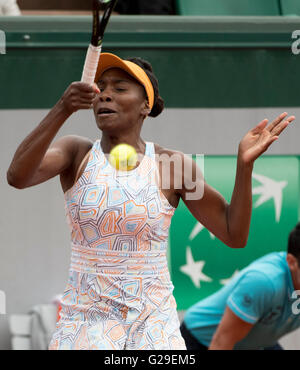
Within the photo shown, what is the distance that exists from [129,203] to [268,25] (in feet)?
9.09

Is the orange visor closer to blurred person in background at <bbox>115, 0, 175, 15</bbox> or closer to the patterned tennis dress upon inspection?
the patterned tennis dress

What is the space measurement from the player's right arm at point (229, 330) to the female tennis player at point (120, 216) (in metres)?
1.03

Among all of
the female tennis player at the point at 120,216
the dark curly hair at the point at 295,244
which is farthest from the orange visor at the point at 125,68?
the dark curly hair at the point at 295,244

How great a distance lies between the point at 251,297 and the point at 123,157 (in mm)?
1373

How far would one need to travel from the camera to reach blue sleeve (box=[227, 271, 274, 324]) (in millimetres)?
3805

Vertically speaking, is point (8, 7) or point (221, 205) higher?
point (8, 7)

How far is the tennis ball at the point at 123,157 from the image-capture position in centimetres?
281

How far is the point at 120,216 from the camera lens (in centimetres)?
268

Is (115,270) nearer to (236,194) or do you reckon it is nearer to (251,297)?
(236,194)

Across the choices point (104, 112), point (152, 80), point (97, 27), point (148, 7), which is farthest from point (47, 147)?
point (148, 7)

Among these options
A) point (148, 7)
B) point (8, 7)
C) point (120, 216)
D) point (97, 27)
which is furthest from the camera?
point (148, 7)

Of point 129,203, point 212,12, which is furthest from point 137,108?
point 212,12

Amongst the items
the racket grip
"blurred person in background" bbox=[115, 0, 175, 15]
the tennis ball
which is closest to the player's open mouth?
the tennis ball

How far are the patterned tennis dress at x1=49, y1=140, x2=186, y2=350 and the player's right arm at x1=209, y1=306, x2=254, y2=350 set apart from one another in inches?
40.4
